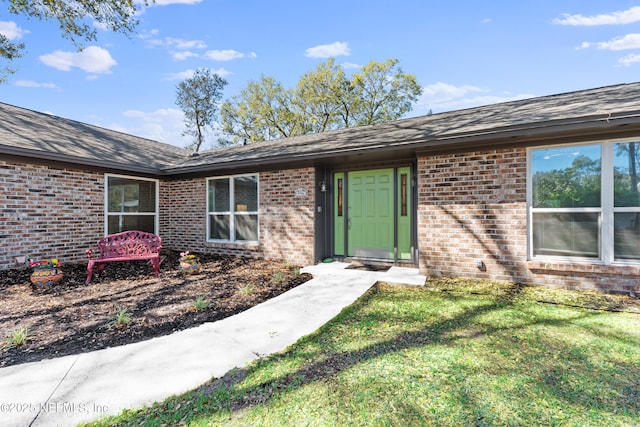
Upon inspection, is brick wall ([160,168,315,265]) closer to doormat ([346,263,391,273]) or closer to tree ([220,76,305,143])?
doormat ([346,263,391,273])

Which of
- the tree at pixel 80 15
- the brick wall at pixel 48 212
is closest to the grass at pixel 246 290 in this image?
the brick wall at pixel 48 212

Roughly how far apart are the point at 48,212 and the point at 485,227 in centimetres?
887

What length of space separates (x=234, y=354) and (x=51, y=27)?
9785 mm

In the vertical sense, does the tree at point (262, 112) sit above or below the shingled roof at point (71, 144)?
above

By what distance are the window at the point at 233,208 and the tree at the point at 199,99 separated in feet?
54.0

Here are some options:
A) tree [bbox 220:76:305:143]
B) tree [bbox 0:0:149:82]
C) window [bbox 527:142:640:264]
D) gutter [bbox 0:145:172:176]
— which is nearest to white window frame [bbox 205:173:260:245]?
gutter [bbox 0:145:172:176]

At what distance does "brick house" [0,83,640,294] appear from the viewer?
4438mm

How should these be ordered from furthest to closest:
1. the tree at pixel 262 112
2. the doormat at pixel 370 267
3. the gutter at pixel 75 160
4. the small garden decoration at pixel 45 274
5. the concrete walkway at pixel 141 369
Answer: the tree at pixel 262 112, the doormat at pixel 370 267, the gutter at pixel 75 160, the small garden decoration at pixel 45 274, the concrete walkway at pixel 141 369

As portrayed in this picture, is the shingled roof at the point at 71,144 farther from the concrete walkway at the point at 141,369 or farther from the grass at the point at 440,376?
the grass at the point at 440,376

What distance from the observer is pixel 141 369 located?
2500 millimetres

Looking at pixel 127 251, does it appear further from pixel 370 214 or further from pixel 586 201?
pixel 586 201

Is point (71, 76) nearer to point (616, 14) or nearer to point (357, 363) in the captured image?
point (357, 363)

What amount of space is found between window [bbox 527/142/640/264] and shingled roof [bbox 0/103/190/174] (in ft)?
28.6

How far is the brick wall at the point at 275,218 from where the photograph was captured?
6.84 m
